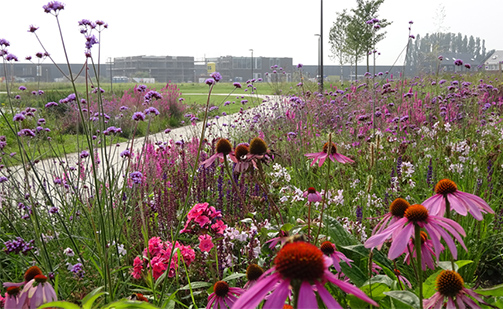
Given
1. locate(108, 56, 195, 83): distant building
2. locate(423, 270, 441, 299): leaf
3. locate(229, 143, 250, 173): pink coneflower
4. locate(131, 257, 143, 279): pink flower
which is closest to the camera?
locate(423, 270, 441, 299): leaf

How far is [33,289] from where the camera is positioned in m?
1.00

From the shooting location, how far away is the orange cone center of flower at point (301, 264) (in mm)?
617

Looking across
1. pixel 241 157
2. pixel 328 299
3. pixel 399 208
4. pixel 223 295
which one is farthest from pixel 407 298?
pixel 241 157

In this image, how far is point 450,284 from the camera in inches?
39.8

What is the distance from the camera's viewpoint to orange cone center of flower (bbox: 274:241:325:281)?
2.02ft

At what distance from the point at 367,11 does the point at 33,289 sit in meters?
20.4

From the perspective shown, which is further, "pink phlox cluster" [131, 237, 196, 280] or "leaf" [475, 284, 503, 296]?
"pink phlox cluster" [131, 237, 196, 280]

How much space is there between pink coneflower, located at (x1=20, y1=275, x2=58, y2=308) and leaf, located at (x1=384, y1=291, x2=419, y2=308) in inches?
33.7

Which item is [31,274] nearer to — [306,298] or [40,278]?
[40,278]

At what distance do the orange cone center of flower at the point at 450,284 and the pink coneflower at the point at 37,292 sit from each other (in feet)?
3.13

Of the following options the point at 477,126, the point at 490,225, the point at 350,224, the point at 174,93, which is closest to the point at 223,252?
the point at 350,224

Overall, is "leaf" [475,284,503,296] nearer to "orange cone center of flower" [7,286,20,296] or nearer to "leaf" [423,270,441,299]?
"leaf" [423,270,441,299]

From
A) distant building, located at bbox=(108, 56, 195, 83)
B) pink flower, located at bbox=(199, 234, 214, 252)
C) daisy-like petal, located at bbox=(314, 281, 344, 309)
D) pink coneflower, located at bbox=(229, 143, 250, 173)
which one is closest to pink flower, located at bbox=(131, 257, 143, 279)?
pink flower, located at bbox=(199, 234, 214, 252)

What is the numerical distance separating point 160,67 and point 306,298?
115522 millimetres
